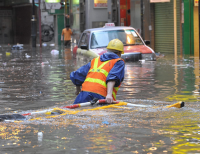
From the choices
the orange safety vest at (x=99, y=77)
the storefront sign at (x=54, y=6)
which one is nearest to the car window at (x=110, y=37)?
the orange safety vest at (x=99, y=77)

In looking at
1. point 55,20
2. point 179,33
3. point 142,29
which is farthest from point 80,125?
point 55,20

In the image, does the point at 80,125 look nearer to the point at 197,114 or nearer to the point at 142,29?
the point at 197,114

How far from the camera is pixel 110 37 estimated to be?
15289 mm

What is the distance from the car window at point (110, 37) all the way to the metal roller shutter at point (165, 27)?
8.39 m

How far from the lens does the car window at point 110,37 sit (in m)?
15.3

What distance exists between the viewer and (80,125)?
6.02 metres

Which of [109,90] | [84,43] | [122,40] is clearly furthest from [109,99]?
[84,43]

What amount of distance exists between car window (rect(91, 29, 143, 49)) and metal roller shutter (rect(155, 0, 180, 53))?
8389 mm

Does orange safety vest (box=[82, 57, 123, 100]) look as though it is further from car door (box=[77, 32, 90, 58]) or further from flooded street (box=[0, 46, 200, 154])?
car door (box=[77, 32, 90, 58])

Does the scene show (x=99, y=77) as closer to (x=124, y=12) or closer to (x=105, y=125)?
(x=105, y=125)

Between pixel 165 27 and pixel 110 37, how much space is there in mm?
10290

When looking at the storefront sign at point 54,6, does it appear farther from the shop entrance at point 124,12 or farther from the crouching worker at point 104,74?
the crouching worker at point 104,74

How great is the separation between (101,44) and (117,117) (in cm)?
891

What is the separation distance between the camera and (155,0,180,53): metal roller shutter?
24281 mm
